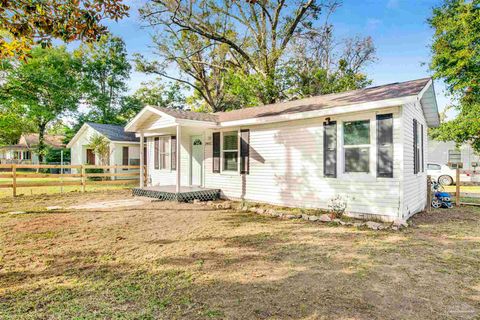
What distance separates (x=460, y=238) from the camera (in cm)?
541

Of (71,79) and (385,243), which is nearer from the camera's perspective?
(385,243)

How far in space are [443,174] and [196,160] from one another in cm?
1439

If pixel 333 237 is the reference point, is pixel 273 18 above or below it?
above

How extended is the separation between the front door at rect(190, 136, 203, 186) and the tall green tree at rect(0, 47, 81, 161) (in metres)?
17.6

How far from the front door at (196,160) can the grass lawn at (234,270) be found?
4667 mm


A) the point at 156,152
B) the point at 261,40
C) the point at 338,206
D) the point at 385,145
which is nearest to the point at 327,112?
the point at 385,145

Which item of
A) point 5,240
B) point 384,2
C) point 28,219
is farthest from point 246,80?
point 5,240

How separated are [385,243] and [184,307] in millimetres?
3844

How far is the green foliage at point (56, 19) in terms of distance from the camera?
12.9ft

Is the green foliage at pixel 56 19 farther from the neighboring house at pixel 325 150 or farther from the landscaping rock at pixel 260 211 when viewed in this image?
the landscaping rock at pixel 260 211

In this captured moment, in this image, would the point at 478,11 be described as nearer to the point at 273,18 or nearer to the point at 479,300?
the point at 273,18

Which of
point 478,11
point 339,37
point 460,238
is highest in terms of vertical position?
point 339,37

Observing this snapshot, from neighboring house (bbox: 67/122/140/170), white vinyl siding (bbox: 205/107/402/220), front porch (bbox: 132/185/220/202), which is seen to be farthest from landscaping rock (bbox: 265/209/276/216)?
neighboring house (bbox: 67/122/140/170)

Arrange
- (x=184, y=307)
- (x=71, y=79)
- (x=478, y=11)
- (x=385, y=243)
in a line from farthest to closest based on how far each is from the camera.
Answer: (x=71, y=79)
(x=478, y=11)
(x=385, y=243)
(x=184, y=307)
